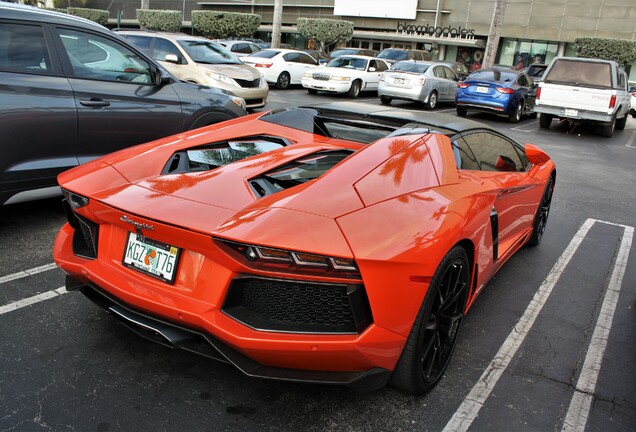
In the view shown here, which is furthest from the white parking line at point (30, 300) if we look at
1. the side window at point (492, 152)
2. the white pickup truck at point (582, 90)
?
the white pickup truck at point (582, 90)

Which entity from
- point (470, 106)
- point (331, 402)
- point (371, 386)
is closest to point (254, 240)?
point (371, 386)

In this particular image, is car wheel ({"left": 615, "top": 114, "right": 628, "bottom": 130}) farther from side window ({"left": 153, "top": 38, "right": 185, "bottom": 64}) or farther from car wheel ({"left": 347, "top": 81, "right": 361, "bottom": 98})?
side window ({"left": 153, "top": 38, "right": 185, "bottom": 64})

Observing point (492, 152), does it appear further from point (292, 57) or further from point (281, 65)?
point (292, 57)

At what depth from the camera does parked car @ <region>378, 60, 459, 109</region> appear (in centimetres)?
1725

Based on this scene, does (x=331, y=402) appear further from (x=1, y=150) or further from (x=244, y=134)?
(x=1, y=150)

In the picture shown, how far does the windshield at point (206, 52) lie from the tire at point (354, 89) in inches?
262

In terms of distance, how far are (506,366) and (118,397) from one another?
213 centimetres

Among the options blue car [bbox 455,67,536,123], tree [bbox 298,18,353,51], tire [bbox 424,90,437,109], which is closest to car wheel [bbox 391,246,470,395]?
blue car [bbox 455,67,536,123]

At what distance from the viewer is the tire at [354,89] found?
19.2 metres

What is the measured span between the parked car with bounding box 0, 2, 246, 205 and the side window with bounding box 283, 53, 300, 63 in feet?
49.4

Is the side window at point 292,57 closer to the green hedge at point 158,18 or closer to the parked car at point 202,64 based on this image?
the parked car at point 202,64

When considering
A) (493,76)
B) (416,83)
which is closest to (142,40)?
(416,83)

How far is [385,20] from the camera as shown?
42750 millimetres

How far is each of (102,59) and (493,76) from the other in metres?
13.6
